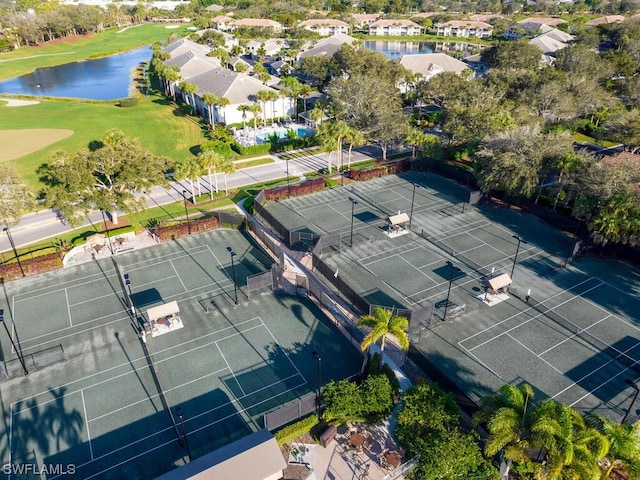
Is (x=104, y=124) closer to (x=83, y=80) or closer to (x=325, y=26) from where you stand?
(x=83, y=80)

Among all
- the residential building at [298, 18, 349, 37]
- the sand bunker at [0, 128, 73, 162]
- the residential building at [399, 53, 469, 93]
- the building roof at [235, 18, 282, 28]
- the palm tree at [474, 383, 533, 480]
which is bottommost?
the palm tree at [474, 383, 533, 480]

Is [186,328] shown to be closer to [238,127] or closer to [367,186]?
A: [367,186]

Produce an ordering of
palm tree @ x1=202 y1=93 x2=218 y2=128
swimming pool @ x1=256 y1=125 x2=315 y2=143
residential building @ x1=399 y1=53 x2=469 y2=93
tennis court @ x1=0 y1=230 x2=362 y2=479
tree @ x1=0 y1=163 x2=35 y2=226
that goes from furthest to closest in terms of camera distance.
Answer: residential building @ x1=399 y1=53 x2=469 y2=93
swimming pool @ x1=256 y1=125 x2=315 y2=143
palm tree @ x1=202 y1=93 x2=218 y2=128
tree @ x1=0 y1=163 x2=35 y2=226
tennis court @ x1=0 y1=230 x2=362 y2=479

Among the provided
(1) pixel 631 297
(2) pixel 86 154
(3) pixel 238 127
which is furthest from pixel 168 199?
(1) pixel 631 297

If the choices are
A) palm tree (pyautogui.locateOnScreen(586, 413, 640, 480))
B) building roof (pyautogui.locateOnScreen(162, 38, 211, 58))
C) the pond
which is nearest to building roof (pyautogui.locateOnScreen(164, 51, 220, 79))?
building roof (pyautogui.locateOnScreen(162, 38, 211, 58))

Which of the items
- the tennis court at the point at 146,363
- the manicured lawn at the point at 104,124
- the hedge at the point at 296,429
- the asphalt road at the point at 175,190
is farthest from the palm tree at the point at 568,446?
the manicured lawn at the point at 104,124

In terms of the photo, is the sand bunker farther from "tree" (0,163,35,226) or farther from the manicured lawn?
"tree" (0,163,35,226)
